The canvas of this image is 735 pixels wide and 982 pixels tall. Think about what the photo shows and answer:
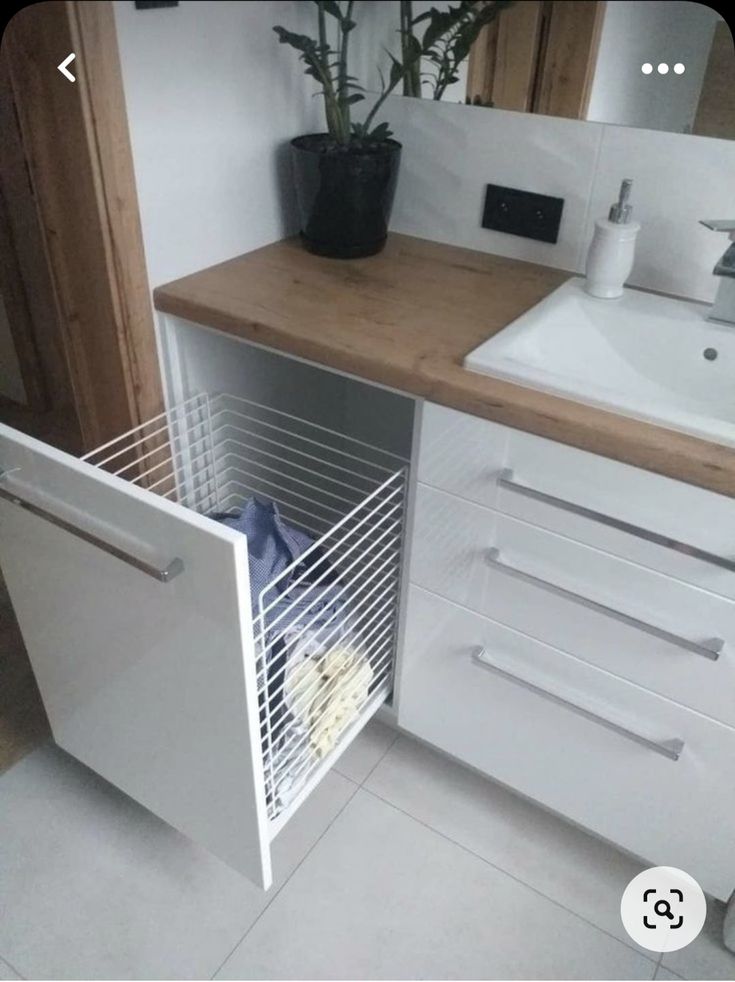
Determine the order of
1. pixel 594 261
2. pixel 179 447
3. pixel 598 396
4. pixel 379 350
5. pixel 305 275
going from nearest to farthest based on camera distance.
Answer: pixel 598 396, pixel 379 350, pixel 594 261, pixel 305 275, pixel 179 447

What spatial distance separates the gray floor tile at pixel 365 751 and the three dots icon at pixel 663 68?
1.19 meters

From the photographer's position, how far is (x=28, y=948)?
1195mm

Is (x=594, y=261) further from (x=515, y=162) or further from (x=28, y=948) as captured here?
(x=28, y=948)

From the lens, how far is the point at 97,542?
3.01 feet

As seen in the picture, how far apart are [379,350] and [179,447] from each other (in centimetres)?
49

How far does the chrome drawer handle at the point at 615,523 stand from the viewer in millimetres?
903

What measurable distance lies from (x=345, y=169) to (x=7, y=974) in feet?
4.37

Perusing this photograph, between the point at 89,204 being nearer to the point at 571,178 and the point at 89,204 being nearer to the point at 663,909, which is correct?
the point at 571,178

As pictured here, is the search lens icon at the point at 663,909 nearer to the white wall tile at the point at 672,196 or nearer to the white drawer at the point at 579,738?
the white drawer at the point at 579,738

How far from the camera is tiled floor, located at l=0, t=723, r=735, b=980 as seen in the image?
3.92 ft

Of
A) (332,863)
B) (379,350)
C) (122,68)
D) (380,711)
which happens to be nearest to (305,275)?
(379,350)

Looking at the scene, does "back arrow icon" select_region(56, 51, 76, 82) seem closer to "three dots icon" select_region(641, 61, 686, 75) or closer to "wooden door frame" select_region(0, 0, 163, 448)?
"wooden door frame" select_region(0, 0, 163, 448)

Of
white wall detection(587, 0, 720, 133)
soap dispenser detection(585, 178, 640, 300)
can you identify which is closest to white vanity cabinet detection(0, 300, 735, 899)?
soap dispenser detection(585, 178, 640, 300)

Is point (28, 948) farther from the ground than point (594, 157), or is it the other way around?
point (594, 157)
